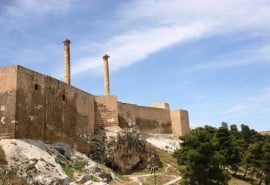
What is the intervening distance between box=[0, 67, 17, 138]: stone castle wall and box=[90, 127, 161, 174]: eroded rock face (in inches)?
379

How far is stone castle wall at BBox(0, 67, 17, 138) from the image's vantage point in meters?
26.9

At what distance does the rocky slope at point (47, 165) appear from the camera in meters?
24.6

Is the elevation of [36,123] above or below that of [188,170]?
above

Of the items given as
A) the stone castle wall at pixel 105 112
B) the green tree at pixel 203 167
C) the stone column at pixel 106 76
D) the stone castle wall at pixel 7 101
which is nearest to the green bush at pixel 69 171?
the stone castle wall at pixel 7 101

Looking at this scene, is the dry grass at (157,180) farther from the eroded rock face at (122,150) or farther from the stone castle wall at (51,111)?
the stone castle wall at (51,111)

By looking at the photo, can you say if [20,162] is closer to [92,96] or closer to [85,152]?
[85,152]

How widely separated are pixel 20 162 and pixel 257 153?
2725 cm

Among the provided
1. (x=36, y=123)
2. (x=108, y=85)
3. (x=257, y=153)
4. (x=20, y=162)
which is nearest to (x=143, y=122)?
(x=108, y=85)

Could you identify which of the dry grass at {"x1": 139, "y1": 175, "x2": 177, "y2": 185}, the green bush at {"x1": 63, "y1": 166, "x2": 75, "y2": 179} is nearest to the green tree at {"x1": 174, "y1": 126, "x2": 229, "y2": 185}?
the dry grass at {"x1": 139, "y1": 175, "x2": 177, "y2": 185}

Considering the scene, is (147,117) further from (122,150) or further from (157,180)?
(157,180)

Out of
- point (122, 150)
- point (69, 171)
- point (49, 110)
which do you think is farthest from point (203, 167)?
point (49, 110)

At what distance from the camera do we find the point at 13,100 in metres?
27.4

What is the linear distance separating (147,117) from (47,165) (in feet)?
84.4

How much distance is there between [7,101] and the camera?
90.0 ft
